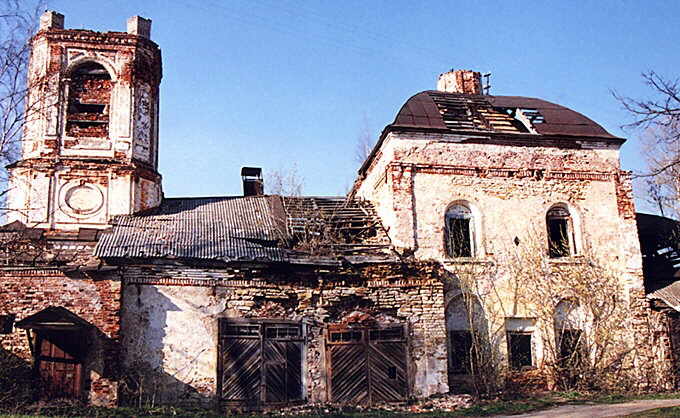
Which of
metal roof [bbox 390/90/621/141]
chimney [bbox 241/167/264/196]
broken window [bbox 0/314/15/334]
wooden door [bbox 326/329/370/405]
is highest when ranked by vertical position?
metal roof [bbox 390/90/621/141]

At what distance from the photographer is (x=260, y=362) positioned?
44.7 feet

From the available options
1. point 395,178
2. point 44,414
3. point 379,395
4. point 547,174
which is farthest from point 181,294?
point 547,174

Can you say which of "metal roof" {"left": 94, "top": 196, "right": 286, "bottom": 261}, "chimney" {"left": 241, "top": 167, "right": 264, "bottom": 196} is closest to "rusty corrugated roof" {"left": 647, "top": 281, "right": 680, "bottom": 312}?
"metal roof" {"left": 94, "top": 196, "right": 286, "bottom": 261}

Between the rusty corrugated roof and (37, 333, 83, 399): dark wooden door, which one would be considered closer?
(37, 333, 83, 399): dark wooden door

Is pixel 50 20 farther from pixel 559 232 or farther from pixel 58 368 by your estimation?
pixel 559 232

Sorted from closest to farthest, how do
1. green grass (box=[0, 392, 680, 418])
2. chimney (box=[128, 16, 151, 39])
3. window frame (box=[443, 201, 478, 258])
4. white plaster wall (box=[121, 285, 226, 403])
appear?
green grass (box=[0, 392, 680, 418]) → white plaster wall (box=[121, 285, 226, 403]) → window frame (box=[443, 201, 478, 258]) → chimney (box=[128, 16, 151, 39])

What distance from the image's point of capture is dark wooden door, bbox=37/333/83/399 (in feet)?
41.4

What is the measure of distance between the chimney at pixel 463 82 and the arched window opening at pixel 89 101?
31.1 feet

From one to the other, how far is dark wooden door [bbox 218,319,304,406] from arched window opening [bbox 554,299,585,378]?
5782 mm

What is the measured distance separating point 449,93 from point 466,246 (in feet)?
16.2

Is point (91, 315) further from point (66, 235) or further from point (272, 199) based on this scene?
point (272, 199)

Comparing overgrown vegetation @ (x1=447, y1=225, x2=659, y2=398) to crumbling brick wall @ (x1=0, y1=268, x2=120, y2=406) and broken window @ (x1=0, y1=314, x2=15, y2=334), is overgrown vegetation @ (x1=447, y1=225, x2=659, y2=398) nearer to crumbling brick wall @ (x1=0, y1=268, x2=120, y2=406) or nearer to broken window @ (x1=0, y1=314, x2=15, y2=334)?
crumbling brick wall @ (x1=0, y1=268, x2=120, y2=406)

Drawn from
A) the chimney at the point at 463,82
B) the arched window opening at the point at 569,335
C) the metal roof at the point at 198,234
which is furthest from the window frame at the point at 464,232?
the chimney at the point at 463,82

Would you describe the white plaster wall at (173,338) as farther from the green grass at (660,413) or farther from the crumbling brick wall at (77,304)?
the green grass at (660,413)
